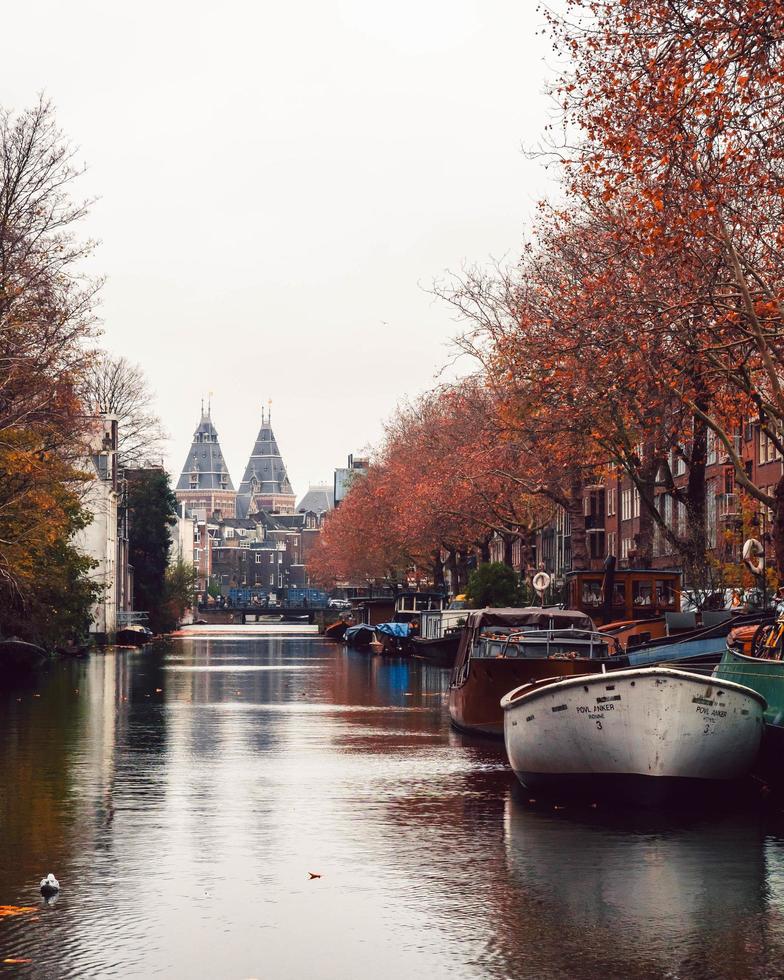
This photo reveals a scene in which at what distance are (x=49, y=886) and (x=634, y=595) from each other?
97.6ft

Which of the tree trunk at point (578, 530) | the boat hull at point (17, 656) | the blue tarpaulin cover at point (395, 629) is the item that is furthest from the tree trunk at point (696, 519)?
the blue tarpaulin cover at point (395, 629)

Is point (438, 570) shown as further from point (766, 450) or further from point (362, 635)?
point (766, 450)

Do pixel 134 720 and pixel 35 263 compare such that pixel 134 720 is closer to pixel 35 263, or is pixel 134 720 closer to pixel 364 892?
pixel 35 263

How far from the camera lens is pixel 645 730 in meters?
19.9

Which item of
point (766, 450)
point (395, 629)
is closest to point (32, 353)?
point (766, 450)

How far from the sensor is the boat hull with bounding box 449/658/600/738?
28.2 meters

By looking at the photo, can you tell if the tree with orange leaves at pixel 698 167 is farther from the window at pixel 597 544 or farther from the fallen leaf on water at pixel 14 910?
the window at pixel 597 544

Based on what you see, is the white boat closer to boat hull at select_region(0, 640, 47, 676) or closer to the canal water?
the canal water

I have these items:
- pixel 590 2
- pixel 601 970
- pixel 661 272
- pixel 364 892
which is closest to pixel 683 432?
pixel 661 272

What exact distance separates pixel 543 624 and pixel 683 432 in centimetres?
1307

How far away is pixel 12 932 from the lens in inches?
494

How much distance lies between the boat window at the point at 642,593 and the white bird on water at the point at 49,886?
96.6 ft

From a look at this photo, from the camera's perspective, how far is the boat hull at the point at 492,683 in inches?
1109

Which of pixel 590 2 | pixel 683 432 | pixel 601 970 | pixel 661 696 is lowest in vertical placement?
pixel 601 970
